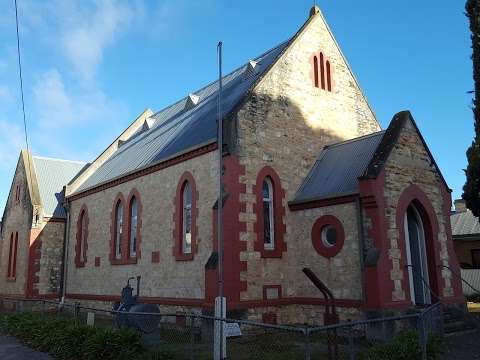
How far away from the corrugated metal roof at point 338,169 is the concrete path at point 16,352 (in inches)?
387

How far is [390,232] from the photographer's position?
14.5m

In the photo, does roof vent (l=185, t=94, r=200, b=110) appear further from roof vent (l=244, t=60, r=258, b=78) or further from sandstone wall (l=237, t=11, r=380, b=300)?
sandstone wall (l=237, t=11, r=380, b=300)

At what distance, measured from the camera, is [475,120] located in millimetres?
18281

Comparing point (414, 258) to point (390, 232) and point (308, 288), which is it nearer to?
point (390, 232)

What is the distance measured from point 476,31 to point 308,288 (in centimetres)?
1224

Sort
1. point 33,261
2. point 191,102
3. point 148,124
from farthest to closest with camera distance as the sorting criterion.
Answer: point 148,124 < point 33,261 < point 191,102

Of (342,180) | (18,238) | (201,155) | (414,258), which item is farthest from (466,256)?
(18,238)

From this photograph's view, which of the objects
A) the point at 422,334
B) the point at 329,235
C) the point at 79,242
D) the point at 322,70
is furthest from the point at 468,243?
the point at 79,242

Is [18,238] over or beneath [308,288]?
over

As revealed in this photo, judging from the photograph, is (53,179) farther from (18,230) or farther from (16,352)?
(16,352)

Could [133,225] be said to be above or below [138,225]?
above

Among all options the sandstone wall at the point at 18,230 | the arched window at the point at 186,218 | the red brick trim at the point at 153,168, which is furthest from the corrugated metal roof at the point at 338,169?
the sandstone wall at the point at 18,230

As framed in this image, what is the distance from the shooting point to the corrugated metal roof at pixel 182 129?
1867 centimetres

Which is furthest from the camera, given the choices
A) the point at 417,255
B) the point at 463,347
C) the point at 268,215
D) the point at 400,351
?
the point at 268,215
